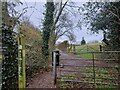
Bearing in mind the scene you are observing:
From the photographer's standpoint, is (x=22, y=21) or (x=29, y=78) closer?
(x=29, y=78)

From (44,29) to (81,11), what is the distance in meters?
1.43

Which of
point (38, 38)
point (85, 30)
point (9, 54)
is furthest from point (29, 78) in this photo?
point (85, 30)

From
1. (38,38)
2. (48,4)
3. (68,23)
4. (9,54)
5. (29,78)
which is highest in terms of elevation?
(48,4)

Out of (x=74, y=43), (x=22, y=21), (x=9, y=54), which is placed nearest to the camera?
(x=9, y=54)

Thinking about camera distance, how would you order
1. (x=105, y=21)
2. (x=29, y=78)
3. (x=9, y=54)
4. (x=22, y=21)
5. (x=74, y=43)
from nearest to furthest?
(x=9, y=54) → (x=29, y=78) → (x=22, y=21) → (x=105, y=21) → (x=74, y=43)

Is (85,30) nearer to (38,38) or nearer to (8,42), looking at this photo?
(38,38)

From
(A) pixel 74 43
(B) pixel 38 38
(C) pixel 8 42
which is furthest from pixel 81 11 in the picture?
(C) pixel 8 42

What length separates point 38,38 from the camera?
8.09m

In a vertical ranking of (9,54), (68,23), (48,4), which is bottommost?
(9,54)

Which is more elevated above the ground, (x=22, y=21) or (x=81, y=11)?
(x=81, y=11)

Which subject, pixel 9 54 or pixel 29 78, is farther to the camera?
pixel 29 78

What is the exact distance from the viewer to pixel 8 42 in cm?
426

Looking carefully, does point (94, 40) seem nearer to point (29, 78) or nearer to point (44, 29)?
point (44, 29)

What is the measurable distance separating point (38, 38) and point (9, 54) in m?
3.85
